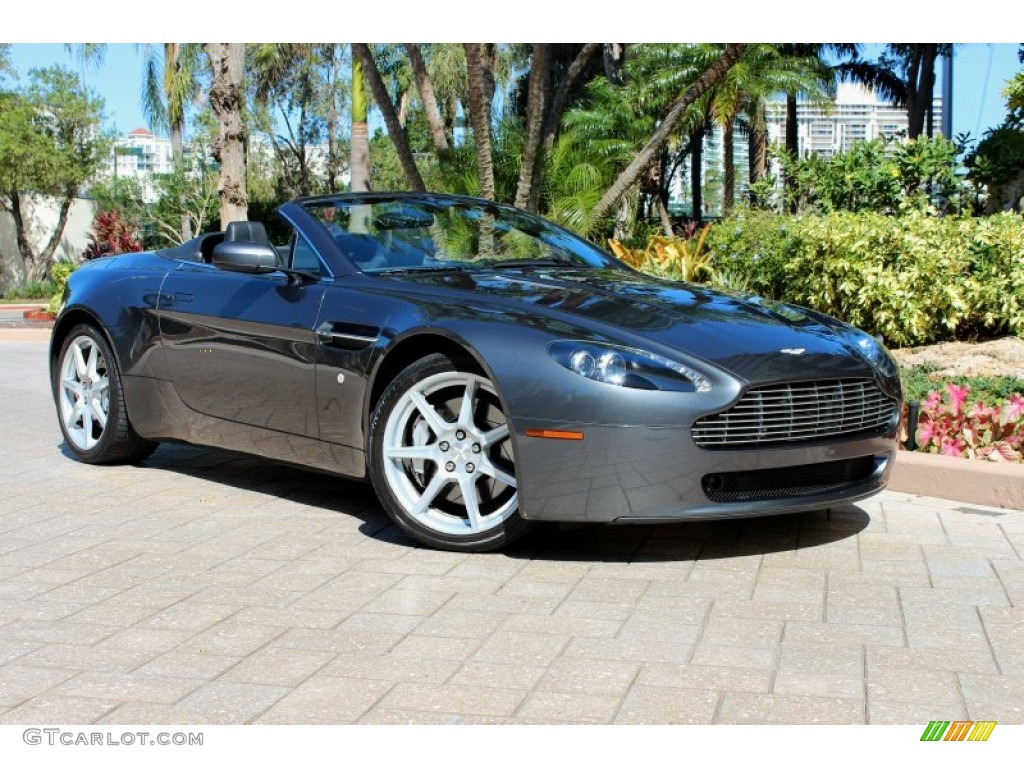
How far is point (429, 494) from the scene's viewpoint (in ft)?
15.9

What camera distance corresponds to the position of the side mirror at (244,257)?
534 cm

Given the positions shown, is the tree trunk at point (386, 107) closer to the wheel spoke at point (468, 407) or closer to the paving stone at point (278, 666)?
the wheel spoke at point (468, 407)

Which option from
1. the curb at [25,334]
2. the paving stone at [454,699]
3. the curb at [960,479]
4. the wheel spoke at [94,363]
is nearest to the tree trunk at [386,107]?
the curb at [25,334]

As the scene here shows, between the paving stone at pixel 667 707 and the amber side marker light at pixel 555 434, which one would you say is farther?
the amber side marker light at pixel 555 434

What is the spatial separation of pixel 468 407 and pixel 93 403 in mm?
2765

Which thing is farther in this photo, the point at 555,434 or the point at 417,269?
the point at 417,269

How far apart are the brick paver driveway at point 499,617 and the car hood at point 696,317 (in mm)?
755

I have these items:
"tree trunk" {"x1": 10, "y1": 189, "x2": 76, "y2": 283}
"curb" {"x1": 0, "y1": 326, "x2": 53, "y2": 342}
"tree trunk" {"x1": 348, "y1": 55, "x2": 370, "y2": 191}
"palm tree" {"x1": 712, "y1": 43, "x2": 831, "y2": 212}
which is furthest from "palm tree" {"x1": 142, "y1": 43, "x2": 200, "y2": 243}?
"curb" {"x1": 0, "y1": 326, "x2": 53, "y2": 342}

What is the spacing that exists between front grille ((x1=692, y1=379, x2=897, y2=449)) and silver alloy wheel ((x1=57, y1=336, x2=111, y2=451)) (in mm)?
3463

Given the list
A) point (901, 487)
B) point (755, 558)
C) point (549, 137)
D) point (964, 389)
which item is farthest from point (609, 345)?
point (549, 137)

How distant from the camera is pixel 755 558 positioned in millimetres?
4762

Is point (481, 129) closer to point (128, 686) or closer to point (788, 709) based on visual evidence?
point (128, 686)

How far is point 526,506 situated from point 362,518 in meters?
1.24

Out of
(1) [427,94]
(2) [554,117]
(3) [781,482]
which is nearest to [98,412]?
(3) [781,482]
